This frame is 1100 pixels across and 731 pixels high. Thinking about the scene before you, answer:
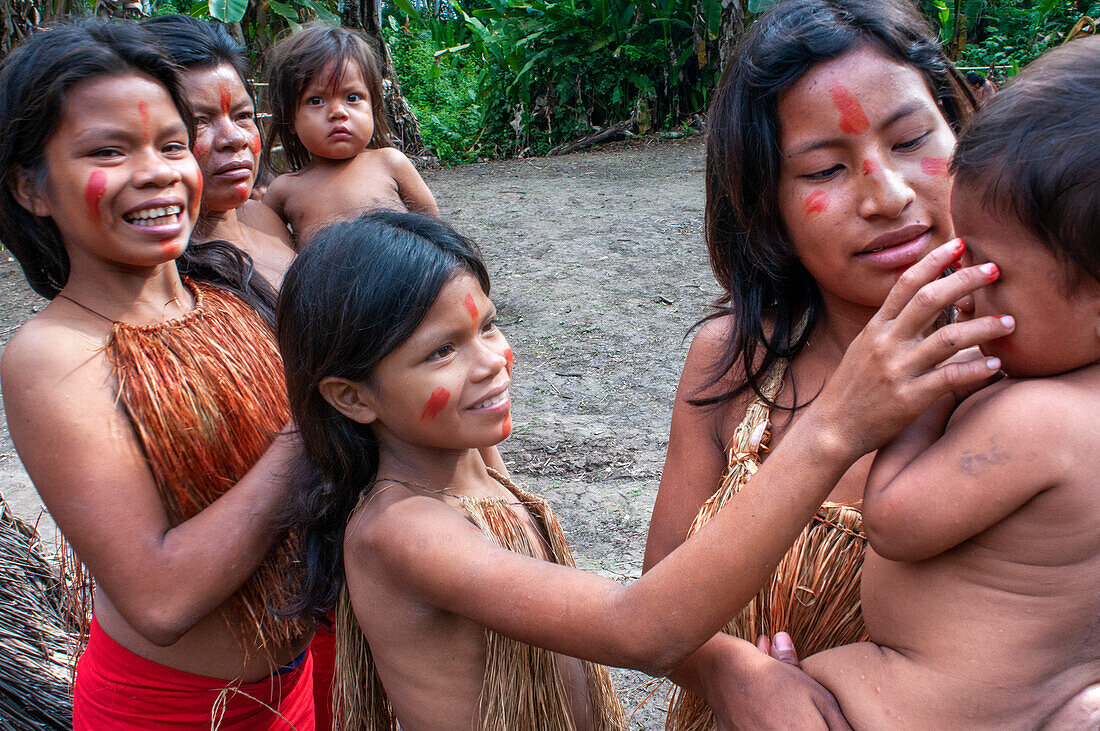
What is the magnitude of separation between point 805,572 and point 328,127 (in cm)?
Result: 314

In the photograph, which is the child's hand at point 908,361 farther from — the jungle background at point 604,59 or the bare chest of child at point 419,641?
the jungle background at point 604,59

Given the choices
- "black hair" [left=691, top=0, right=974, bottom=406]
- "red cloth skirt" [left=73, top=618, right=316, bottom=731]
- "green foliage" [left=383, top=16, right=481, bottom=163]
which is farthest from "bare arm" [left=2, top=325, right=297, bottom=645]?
"green foliage" [left=383, top=16, right=481, bottom=163]

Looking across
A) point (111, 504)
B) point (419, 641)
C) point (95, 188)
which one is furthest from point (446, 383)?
point (95, 188)

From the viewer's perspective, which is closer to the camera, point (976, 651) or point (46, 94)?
point (976, 651)

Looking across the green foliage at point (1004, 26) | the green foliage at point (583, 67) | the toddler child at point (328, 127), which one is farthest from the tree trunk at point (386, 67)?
the green foliage at point (1004, 26)

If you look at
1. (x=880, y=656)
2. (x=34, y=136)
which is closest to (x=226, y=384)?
(x=34, y=136)

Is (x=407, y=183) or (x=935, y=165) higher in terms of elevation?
(x=935, y=165)

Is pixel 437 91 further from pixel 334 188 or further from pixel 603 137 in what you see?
pixel 334 188

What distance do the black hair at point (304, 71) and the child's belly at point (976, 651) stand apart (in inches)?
133

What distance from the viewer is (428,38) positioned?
53.8 feet

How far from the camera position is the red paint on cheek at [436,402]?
1603 millimetres

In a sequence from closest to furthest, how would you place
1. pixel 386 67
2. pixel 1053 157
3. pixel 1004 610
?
pixel 1053 157 < pixel 1004 610 < pixel 386 67

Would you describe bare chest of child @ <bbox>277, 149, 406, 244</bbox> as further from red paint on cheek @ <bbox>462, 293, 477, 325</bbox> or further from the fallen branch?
the fallen branch

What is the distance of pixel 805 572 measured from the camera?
162 centimetres
